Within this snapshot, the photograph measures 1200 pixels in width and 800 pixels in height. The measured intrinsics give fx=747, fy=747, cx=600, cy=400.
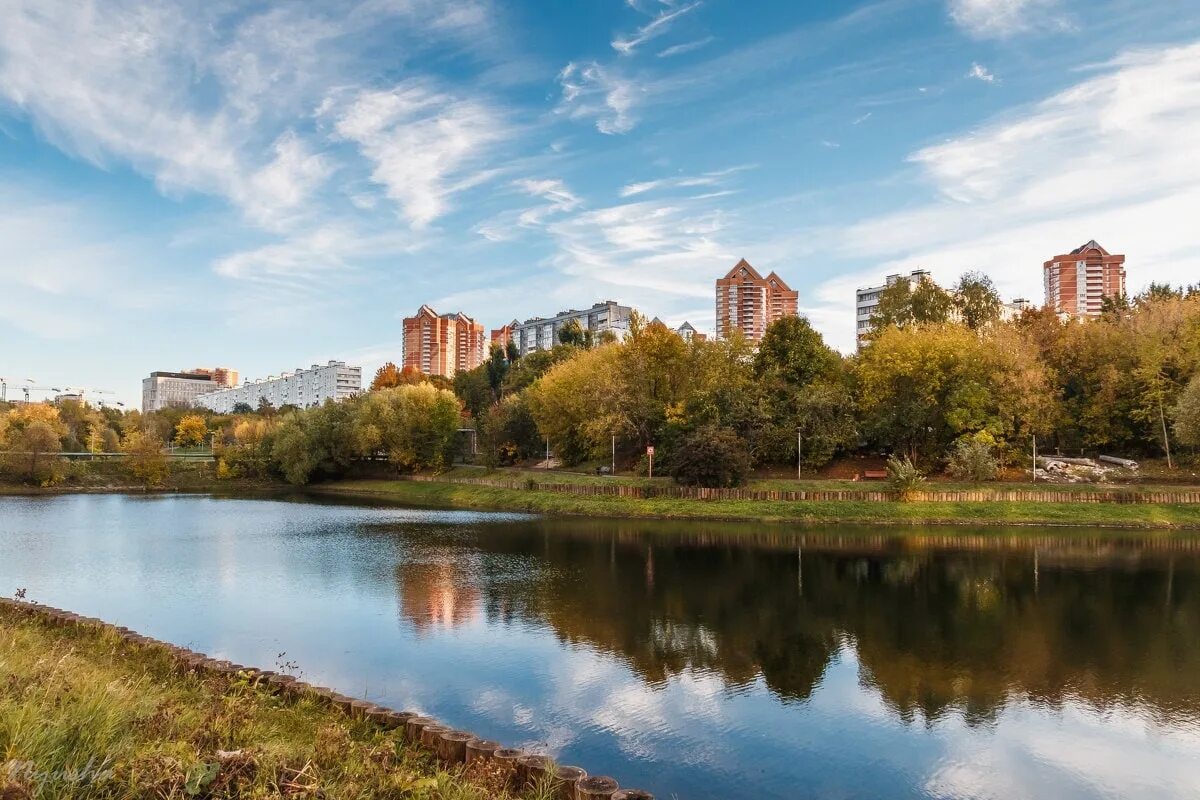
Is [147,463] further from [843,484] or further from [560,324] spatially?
[560,324]

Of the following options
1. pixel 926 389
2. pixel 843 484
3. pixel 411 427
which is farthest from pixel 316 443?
pixel 926 389

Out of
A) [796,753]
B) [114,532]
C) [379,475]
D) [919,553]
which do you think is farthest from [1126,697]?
[379,475]

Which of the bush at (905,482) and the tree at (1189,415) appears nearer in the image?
the tree at (1189,415)

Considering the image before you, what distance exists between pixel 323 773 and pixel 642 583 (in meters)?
18.4

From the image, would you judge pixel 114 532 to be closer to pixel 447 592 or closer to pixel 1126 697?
pixel 447 592

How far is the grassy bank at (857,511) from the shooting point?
39.5 meters

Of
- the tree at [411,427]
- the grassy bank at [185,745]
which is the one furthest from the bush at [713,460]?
the grassy bank at [185,745]

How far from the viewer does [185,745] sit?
7.88m

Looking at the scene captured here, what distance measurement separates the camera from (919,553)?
32.0 metres

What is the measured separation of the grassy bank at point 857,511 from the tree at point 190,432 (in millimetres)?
73272

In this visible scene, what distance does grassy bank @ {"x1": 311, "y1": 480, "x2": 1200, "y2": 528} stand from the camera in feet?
129

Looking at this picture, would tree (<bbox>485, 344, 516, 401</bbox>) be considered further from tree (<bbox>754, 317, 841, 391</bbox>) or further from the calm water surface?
the calm water surface

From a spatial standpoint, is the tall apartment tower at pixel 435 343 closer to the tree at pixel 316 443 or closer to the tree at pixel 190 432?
the tree at pixel 190 432

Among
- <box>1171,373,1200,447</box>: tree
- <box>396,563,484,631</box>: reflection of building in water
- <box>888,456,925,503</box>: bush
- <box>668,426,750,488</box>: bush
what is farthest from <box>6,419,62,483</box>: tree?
<box>1171,373,1200,447</box>: tree
